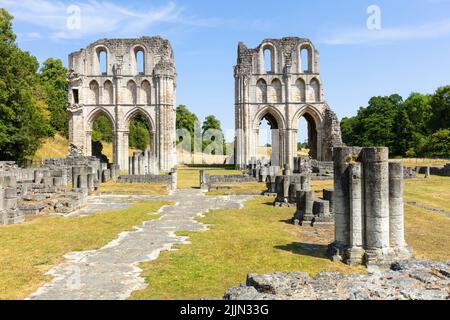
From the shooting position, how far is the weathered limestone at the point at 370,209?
9.56m

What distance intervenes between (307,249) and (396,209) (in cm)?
240

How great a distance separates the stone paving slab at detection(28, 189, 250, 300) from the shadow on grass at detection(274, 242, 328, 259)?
2712mm

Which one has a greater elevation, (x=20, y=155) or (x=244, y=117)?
(x=244, y=117)

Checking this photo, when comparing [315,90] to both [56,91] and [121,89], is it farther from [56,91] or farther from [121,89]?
[56,91]

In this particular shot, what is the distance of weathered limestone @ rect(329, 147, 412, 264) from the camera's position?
31.4ft

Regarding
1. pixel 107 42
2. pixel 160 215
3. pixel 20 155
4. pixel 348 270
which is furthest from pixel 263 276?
pixel 107 42

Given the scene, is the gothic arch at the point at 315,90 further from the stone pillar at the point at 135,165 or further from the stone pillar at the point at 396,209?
Answer: the stone pillar at the point at 396,209

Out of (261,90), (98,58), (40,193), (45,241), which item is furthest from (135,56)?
(45,241)

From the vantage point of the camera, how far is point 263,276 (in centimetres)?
721

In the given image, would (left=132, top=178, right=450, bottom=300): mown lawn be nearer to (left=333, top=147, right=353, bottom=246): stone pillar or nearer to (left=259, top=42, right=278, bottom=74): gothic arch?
(left=333, top=147, right=353, bottom=246): stone pillar
